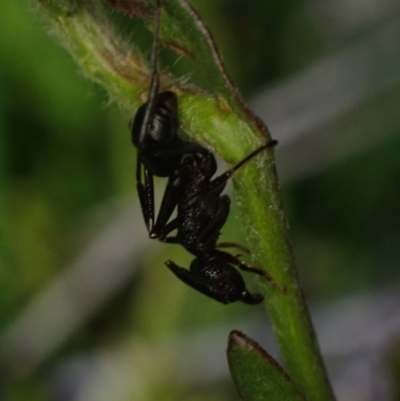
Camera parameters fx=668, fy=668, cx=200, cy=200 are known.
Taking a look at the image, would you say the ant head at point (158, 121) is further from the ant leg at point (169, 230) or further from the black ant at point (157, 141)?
the ant leg at point (169, 230)

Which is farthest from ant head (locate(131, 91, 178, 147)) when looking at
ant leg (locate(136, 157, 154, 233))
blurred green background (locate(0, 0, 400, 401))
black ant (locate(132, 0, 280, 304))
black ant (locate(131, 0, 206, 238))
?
blurred green background (locate(0, 0, 400, 401))

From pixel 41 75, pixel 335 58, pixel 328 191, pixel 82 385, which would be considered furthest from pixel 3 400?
pixel 335 58

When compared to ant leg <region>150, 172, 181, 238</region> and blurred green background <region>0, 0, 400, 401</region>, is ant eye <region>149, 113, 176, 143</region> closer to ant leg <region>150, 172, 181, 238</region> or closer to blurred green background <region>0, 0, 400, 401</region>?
ant leg <region>150, 172, 181, 238</region>

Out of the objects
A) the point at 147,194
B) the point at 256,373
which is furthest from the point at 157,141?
the point at 256,373

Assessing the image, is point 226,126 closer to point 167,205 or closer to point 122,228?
point 167,205

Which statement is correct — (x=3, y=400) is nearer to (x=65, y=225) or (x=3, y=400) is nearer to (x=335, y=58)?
(x=65, y=225)

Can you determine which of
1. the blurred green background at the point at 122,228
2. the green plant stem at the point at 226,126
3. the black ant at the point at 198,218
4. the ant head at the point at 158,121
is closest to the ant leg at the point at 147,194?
the black ant at the point at 198,218
